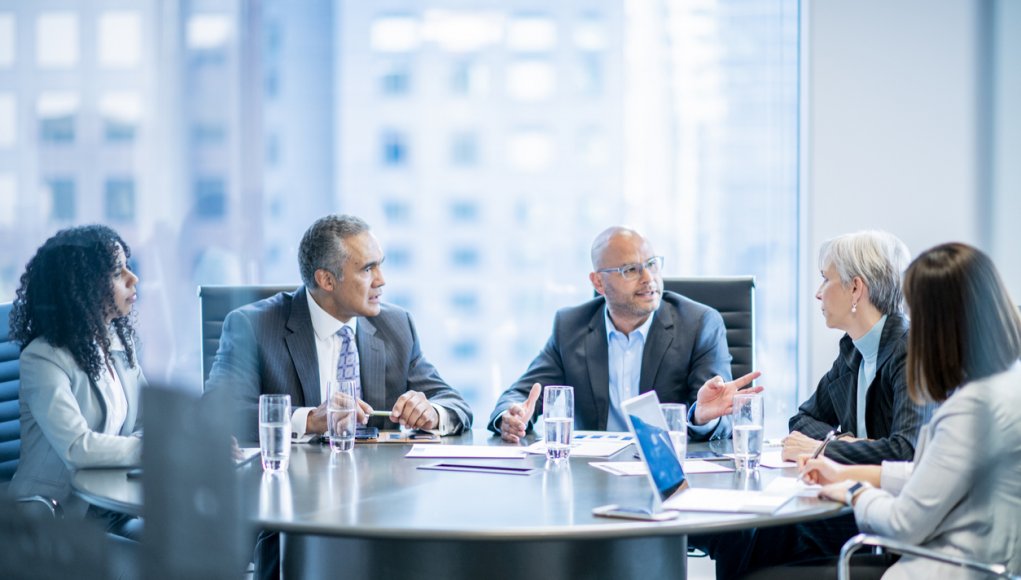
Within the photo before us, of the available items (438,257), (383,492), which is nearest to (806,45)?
(438,257)

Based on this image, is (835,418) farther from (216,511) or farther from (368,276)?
(216,511)

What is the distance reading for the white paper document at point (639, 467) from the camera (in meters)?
2.20

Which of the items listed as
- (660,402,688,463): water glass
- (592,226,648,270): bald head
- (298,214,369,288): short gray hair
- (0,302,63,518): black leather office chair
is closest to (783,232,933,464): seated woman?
(660,402,688,463): water glass

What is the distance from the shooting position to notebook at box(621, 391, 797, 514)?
6.02 feet

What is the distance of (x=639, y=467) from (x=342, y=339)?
1.18m

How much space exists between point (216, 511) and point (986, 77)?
4103 millimetres

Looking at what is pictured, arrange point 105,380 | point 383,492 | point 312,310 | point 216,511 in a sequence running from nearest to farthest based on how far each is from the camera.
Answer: point 216,511
point 383,492
point 105,380
point 312,310

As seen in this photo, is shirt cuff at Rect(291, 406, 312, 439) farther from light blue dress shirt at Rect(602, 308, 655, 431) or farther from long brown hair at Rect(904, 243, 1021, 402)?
long brown hair at Rect(904, 243, 1021, 402)

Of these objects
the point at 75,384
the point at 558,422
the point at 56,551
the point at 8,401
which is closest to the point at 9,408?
the point at 8,401

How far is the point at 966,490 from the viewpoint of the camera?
183 cm

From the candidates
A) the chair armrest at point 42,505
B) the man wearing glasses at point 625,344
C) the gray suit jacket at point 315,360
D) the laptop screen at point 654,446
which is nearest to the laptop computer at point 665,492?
the laptop screen at point 654,446

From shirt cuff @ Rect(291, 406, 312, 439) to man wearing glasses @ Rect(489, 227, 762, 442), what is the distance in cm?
66

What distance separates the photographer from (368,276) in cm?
317

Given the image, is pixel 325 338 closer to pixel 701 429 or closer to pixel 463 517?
pixel 701 429
